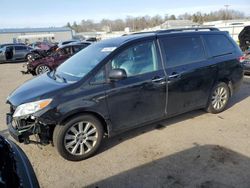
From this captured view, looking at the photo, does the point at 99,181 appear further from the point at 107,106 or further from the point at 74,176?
the point at 107,106

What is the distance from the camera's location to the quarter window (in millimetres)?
3951

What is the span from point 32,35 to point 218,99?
6347 cm

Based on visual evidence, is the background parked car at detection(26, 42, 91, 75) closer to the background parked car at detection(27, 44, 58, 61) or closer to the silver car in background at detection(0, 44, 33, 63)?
the background parked car at detection(27, 44, 58, 61)

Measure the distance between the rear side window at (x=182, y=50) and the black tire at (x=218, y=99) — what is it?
829 millimetres

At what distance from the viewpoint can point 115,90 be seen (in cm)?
379

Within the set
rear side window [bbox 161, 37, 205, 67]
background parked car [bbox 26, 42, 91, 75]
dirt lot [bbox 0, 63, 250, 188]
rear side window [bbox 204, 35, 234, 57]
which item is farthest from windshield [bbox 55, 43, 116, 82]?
background parked car [bbox 26, 42, 91, 75]

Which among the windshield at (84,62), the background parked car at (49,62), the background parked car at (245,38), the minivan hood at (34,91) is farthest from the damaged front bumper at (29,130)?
the background parked car at (245,38)

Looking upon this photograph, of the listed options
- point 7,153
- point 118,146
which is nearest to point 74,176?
point 118,146

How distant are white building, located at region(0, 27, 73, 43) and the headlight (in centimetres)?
5945

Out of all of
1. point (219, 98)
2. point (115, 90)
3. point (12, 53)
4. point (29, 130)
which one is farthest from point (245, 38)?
point (12, 53)

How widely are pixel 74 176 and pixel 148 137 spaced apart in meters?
1.54

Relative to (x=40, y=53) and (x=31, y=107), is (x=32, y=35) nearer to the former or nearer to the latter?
(x=40, y=53)

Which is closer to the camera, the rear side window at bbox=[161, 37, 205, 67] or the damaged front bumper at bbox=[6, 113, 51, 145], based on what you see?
the damaged front bumper at bbox=[6, 113, 51, 145]

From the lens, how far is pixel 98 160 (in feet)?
12.3
